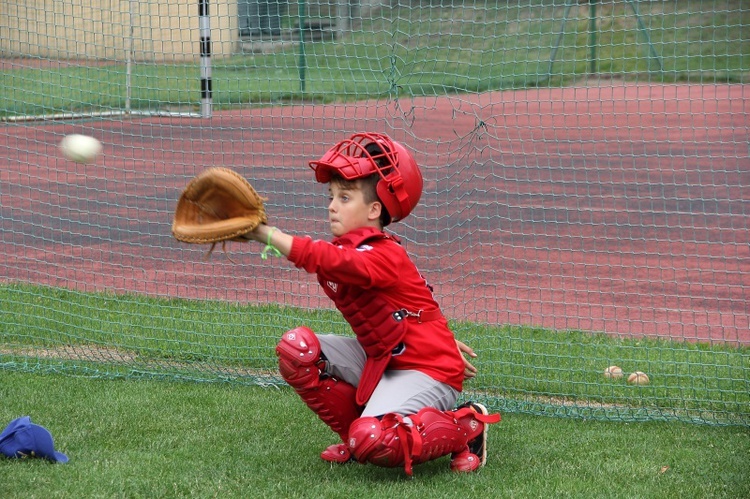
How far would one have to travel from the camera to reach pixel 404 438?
369 cm

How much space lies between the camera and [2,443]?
395 cm

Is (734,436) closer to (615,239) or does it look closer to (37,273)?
(615,239)

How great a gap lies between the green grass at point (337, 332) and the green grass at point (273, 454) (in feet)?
0.73

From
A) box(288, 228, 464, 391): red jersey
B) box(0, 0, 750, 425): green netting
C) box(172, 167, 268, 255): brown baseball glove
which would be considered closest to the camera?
box(172, 167, 268, 255): brown baseball glove

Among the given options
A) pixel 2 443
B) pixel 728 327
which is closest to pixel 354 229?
pixel 2 443

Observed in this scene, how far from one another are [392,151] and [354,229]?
340 mm

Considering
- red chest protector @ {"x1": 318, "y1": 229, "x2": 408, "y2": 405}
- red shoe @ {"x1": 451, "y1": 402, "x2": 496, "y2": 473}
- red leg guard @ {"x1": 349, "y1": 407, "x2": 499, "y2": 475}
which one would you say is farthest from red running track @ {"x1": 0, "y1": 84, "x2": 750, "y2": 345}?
red leg guard @ {"x1": 349, "y1": 407, "x2": 499, "y2": 475}

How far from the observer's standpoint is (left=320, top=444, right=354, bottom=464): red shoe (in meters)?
4.06

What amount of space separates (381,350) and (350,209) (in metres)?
0.57

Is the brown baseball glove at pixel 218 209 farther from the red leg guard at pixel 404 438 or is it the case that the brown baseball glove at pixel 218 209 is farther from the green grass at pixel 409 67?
the green grass at pixel 409 67

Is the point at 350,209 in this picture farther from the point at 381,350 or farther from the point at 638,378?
the point at 638,378

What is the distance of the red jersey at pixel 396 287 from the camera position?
11.8 feet

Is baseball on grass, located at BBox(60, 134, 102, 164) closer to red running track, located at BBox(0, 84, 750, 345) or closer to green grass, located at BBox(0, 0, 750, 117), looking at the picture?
green grass, located at BBox(0, 0, 750, 117)

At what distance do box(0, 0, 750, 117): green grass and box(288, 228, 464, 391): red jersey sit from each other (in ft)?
6.24
